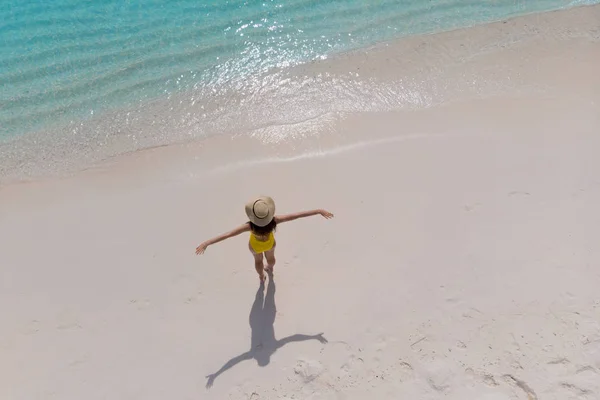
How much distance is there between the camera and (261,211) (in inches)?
154

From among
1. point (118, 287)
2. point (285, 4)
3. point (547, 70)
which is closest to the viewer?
point (118, 287)

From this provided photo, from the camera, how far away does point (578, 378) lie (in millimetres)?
4152

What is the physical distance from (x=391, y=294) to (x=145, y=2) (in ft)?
22.4

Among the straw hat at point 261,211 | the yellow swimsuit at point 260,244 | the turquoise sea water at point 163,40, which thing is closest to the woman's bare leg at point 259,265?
the yellow swimsuit at point 260,244

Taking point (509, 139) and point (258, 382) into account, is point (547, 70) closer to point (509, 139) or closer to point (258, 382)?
point (509, 139)

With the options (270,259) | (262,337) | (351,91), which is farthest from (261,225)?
(351,91)

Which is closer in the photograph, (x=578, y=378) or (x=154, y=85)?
(x=578, y=378)

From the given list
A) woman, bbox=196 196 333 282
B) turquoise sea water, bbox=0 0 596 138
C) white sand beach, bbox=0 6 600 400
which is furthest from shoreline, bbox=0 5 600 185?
woman, bbox=196 196 333 282

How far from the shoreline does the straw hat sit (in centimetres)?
240

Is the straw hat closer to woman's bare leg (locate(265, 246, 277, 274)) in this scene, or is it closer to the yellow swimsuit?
the yellow swimsuit

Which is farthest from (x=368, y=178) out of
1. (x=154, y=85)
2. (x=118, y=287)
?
(x=154, y=85)

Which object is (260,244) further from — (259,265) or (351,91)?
(351,91)

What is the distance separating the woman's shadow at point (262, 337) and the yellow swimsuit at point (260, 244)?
808mm

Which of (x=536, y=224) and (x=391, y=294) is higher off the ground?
(x=536, y=224)
